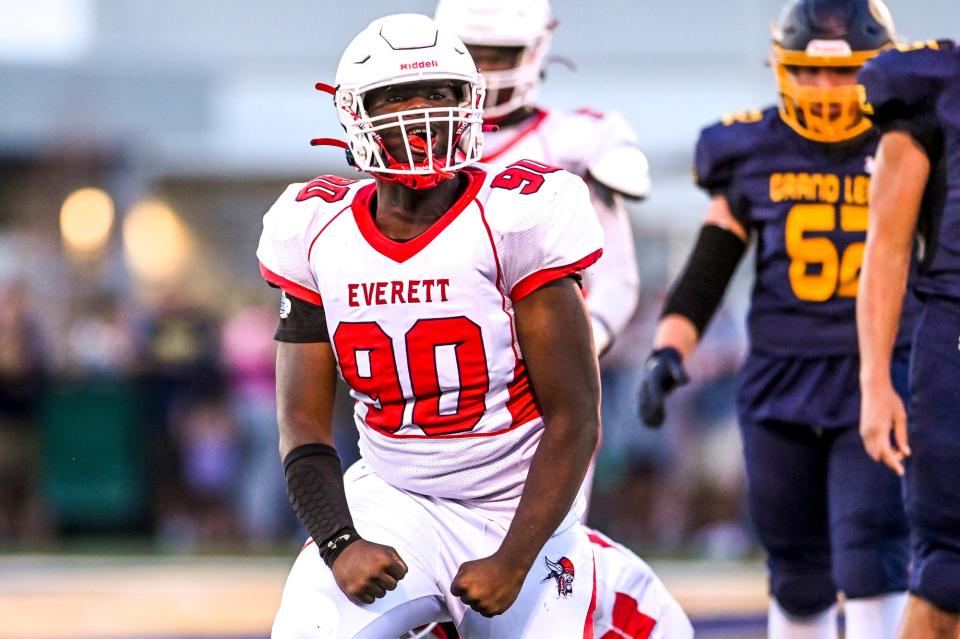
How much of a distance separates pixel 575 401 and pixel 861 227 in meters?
1.41

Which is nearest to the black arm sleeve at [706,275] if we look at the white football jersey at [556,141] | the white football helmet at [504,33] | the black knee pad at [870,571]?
the white football jersey at [556,141]

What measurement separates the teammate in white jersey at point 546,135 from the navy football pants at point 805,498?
52 centimetres

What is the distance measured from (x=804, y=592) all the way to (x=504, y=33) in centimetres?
165

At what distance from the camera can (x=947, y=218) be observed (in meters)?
3.43

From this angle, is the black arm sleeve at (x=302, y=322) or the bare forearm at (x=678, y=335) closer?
the black arm sleeve at (x=302, y=322)

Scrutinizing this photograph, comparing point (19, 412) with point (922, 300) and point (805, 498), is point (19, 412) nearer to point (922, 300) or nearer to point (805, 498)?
point (805, 498)

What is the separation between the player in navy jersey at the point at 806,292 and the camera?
13.7ft

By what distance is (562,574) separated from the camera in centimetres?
309

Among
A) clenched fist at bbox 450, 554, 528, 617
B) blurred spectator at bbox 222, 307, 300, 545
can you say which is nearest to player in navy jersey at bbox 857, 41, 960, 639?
clenched fist at bbox 450, 554, 528, 617

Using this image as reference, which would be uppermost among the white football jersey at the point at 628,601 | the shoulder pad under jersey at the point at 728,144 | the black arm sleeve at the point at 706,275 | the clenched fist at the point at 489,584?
the shoulder pad under jersey at the point at 728,144

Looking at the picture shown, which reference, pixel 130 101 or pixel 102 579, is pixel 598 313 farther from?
pixel 130 101

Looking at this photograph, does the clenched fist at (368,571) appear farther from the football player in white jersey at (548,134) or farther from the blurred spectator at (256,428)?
the blurred spectator at (256,428)

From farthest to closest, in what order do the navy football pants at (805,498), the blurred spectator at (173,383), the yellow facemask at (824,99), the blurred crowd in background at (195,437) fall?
the blurred spectator at (173,383)
the blurred crowd in background at (195,437)
the yellow facemask at (824,99)
the navy football pants at (805,498)

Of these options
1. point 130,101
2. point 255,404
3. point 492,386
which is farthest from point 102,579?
point 492,386
